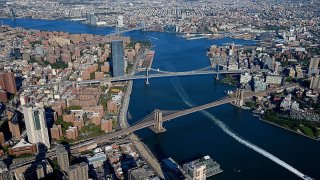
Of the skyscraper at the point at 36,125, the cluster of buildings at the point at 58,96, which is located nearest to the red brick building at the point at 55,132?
the cluster of buildings at the point at 58,96

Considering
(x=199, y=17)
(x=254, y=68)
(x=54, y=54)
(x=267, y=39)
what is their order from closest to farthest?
(x=254, y=68), (x=54, y=54), (x=267, y=39), (x=199, y=17)

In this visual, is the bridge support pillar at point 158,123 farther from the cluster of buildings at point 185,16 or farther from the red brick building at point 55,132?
the cluster of buildings at point 185,16

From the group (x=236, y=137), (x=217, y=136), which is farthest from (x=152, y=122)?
(x=236, y=137)

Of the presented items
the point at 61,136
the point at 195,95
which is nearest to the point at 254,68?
the point at 195,95

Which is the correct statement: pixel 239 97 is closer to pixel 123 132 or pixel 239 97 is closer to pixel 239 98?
pixel 239 98

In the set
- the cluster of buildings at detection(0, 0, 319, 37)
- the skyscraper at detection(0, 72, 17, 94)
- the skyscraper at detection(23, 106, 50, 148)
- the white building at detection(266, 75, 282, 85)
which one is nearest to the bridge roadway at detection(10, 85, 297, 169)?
the skyscraper at detection(23, 106, 50, 148)

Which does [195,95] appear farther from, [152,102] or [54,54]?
[54,54]
